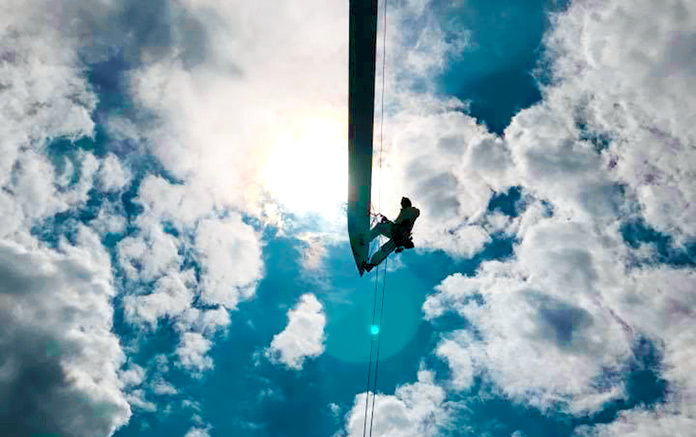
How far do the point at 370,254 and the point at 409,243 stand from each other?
3505 millimetres

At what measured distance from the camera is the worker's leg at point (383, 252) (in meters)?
19.7

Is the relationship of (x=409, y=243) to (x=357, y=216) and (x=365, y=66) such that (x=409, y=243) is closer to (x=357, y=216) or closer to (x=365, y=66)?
(x=357, y=216)

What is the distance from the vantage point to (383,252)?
66.5 ft

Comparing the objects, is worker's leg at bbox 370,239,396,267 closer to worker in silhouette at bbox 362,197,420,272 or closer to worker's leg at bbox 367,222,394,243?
worker in silhouette at bbox 362,197,420,272

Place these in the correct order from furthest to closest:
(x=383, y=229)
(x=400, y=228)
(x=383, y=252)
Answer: (x=383, y=252) → (x=383, y=229) → (x=400, y=228)

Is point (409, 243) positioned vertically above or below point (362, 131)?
below

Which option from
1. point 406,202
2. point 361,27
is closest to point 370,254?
→ point 406,202

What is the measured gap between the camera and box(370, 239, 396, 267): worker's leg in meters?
19.7

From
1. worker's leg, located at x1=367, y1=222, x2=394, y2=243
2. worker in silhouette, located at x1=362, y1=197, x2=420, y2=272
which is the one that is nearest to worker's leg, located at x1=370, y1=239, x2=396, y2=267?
worker in silhouette, located at x1=362, y1=197, x2=420, y2=272

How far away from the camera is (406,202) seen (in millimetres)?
18094

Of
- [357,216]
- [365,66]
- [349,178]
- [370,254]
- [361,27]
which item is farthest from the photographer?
[370,254]

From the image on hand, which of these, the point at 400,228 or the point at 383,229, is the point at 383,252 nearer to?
the point at 383,229

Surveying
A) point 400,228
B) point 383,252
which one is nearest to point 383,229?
point 400,228

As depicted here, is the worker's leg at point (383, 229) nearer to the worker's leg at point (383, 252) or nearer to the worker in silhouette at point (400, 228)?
the worker in silhouette at point (400, 228)
